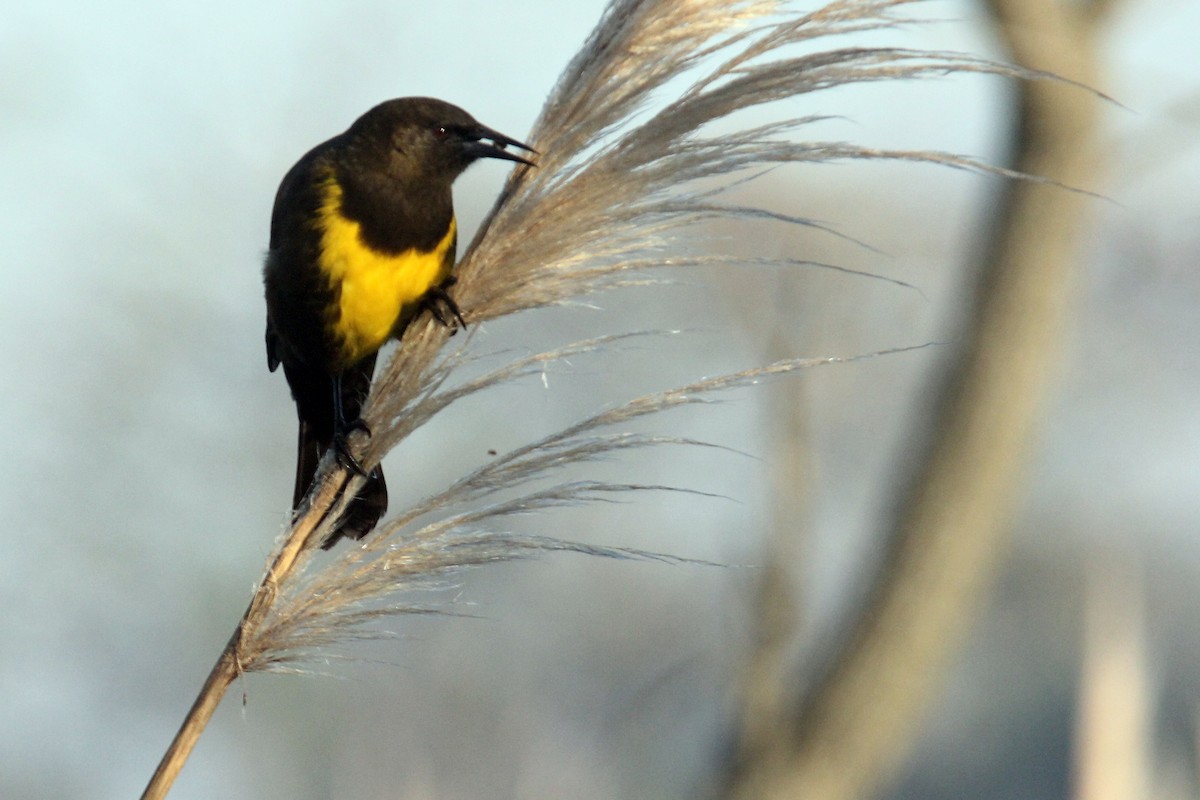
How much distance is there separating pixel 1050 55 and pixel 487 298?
3883 millimetres

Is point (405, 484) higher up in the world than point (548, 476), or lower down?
higher up

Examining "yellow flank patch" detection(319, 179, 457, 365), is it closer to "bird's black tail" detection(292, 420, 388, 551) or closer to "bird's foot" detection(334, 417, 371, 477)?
"bird's black tail" detection(292, 420, 388, 551)

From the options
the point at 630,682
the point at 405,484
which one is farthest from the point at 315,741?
the point at 630,682

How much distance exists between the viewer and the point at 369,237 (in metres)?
2.53

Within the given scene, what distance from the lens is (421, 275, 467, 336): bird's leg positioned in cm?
185

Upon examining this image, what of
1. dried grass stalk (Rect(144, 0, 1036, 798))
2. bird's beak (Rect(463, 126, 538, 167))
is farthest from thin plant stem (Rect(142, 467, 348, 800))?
bird's beak (Rect(463, 126, 538, 167))

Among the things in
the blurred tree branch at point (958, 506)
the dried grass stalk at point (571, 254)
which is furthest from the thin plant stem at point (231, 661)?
the blurred tree branch at point (958, 506)

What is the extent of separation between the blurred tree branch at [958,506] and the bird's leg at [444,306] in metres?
3.04

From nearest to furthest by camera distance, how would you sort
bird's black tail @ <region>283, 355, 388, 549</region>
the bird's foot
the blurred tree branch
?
the bird's foot < bird's black tail @ <region>283, 355, 388, 549</region> < the blurred tree branch

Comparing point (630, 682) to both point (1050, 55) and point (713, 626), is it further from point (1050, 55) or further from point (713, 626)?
point (1050, 55)

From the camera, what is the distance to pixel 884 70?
5.16 feet

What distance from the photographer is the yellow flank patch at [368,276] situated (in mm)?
2486

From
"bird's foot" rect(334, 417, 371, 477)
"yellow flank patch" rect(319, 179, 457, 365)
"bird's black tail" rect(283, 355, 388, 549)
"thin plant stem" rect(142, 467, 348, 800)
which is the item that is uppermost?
"yellow flank patch" rect(319, 179, 457, 365)

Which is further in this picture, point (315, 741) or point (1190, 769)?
point (315, 741)
